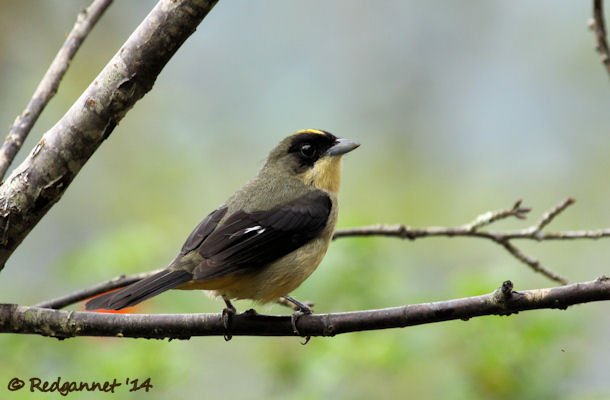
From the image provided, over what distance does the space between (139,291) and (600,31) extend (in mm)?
2460

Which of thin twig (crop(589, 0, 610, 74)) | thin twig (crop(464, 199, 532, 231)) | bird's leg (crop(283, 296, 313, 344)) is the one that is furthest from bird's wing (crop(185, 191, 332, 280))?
thin twig (crop(589, 0, 610, 74))

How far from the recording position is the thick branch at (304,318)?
277 cm

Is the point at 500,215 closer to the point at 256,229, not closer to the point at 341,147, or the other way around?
the point at 256,229

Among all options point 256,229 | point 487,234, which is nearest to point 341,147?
point 256,229

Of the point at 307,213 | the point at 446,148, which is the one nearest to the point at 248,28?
the point at 446,148

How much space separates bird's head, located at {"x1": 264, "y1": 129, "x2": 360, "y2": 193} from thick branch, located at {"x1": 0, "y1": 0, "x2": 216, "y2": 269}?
7.98 feet

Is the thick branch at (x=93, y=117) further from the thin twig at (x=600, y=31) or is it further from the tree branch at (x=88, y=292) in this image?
the thin twig at (x=600, y=31)

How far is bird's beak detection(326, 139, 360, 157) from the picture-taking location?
5.33 metres

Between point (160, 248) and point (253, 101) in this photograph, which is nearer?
point (160, 248)

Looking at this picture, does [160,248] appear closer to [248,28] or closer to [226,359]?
[226,359]

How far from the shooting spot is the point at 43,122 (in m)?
9.48

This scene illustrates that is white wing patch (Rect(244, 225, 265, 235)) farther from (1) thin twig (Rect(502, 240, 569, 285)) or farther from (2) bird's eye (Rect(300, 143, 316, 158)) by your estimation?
(1) thin twig (Rect(502, 240, 569, 285))

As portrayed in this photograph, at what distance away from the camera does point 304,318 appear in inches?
131

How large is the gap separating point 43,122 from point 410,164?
14.6ft
